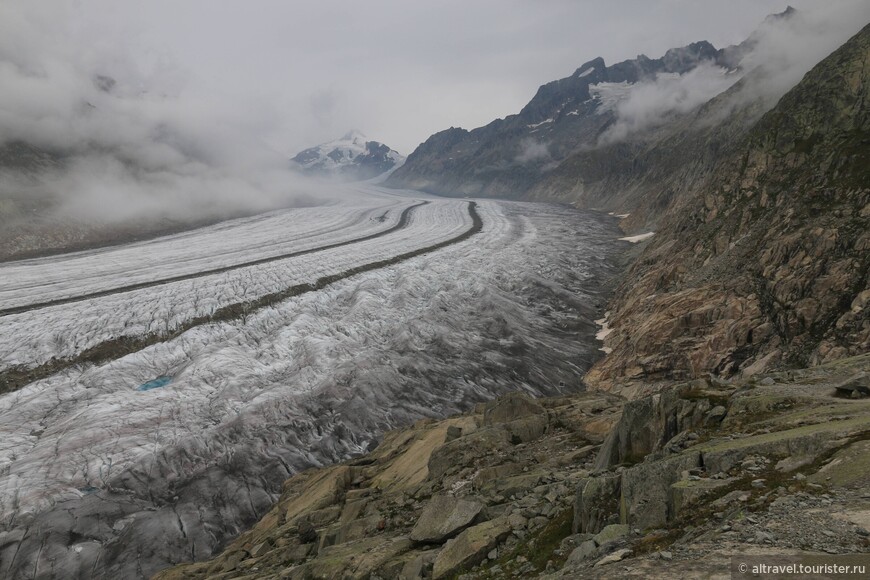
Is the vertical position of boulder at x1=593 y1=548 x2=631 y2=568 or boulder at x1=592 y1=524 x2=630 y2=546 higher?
boulder at x1=593 y1=548 x2=631 y2=568

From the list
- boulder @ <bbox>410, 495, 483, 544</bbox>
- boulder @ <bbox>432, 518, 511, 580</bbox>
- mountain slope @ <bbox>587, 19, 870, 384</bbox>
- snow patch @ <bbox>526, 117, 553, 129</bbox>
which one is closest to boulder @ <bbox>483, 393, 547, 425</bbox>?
boulder @ <bbox>410, 495, 483, 544</bbox>

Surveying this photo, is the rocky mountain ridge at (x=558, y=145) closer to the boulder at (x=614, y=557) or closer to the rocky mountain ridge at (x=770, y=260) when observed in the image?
the rocky mountain ridge at (x=770, y=260)

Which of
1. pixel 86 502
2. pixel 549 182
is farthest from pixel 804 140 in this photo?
pixel 549 182

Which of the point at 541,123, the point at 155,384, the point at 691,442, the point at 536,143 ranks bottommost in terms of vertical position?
the point at 155,384

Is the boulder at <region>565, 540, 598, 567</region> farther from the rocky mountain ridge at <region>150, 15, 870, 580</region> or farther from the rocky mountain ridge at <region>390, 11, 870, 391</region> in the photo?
the rocky mountain ridge at <region>390, 11, 870, 391</region>

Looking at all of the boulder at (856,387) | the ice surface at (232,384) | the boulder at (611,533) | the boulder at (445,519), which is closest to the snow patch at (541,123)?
the ice surface at (232,384)

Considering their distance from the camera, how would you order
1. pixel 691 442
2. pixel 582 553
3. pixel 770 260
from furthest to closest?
pixel 770 260 → pixel 691 442 → pixel 582 553

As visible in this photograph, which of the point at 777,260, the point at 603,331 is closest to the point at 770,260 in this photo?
the point at 777,260

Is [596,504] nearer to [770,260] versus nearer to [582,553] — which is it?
[582,553]
